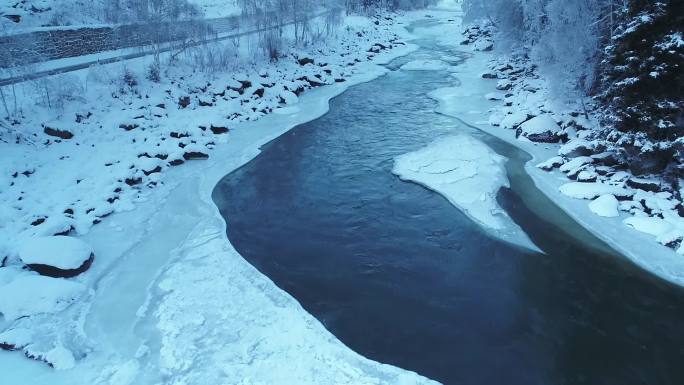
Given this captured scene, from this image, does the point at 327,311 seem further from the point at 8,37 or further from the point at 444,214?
the point at 8,37

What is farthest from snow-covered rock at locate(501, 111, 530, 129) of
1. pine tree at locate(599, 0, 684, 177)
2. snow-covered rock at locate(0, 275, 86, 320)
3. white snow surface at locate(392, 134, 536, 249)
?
snow-covered rock at locate(0, 275, 86, 320)

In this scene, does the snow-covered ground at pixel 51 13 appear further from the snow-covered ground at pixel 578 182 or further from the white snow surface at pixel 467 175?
the snow-covered ground at pixel 578 182

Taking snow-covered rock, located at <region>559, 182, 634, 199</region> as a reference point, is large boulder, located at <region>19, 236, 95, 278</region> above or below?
below

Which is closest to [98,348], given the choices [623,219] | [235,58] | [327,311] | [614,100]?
[327,311]

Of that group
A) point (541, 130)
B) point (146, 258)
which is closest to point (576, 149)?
point (541, 130)

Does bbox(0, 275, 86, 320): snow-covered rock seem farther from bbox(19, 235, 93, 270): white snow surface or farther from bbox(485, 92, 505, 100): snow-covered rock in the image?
bbox(485, 92, 505, 100): snow-covered rock

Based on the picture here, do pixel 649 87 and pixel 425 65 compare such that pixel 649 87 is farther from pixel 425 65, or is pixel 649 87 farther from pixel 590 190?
pixel 425 65

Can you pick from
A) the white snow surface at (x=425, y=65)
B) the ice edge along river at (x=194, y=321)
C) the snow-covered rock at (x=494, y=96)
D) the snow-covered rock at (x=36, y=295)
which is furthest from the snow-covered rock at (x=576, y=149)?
the white snow surface at (x=425, y=65)
